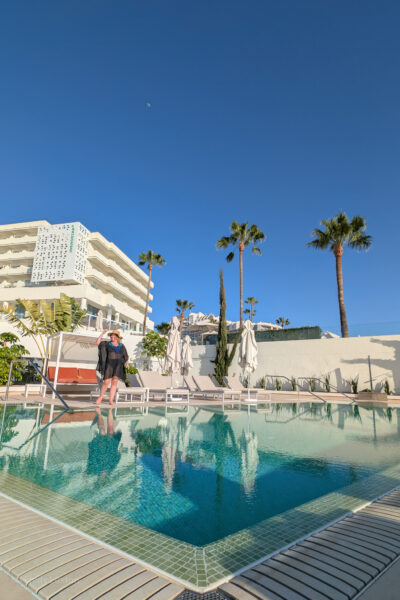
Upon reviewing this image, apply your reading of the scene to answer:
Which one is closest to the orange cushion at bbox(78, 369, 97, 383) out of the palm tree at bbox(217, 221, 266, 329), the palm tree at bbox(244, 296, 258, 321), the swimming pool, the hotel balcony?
the swimming pool

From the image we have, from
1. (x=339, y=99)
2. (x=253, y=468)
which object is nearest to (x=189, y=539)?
(x=253, y=468)

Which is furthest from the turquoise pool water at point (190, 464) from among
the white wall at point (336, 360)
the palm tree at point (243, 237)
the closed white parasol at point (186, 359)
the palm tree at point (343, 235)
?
the palm tree at point (243, 237)

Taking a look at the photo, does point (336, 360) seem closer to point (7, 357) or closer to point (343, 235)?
point (343, 235)

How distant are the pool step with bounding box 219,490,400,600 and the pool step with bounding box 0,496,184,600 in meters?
0.40

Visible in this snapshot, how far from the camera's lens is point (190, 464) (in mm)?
4285

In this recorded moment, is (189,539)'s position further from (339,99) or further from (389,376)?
(339,99)

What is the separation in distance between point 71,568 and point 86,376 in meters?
13.5

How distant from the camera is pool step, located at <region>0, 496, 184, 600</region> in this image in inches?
54.4

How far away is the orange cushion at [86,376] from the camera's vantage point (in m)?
13.7

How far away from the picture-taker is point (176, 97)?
70.0ft

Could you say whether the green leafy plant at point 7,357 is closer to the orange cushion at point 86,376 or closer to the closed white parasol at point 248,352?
the orange cushion at point 86,376

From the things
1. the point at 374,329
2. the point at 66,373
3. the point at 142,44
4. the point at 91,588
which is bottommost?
the point at 91,588

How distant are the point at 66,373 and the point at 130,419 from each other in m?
6.78

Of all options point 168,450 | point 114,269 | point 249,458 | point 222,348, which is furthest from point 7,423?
point 114,269
